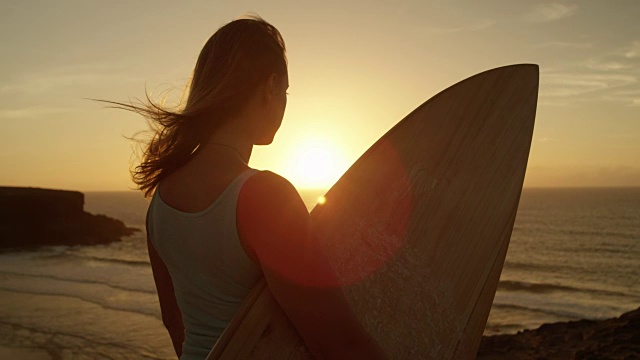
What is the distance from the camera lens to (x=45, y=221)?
98.0 feet

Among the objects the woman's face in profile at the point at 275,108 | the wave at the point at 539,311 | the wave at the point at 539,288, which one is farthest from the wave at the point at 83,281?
the woman's face in profile at the point at 275,108

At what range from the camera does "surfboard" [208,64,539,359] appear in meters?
1.53

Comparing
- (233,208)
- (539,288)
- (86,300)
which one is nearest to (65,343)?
(86,300)

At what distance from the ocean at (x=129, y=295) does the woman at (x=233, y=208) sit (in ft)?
28.3

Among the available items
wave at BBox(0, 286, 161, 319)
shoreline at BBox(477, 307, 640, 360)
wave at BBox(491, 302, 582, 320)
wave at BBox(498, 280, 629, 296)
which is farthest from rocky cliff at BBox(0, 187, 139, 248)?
shoreline at BBox(477, 307, 640, 360)

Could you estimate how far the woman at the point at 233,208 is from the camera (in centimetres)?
101

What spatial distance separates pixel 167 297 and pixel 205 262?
46 cm

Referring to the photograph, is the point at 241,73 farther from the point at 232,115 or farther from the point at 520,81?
the point at 520,81

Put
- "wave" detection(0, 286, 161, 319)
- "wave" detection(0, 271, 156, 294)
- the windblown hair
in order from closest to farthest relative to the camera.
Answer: the windblown hair < "wave" detection(0, 286, 161, 319) < "wave" detection(0, 271, 156, 294)

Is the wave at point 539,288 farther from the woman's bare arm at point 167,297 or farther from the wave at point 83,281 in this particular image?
the woman's bare arm at point 167,297

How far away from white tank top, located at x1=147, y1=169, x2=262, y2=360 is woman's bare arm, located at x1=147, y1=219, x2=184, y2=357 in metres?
0.15

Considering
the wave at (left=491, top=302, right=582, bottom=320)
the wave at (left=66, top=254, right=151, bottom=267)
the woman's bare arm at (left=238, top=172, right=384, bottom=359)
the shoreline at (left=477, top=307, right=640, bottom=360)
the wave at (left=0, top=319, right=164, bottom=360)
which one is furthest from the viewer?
the wave at (left=66, top=254, right=151, bottom=267)

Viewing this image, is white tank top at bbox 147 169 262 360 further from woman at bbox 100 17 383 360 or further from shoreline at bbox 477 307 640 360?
shoreline at bbox 477 307 640 360

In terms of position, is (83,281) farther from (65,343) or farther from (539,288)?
(539,288)
